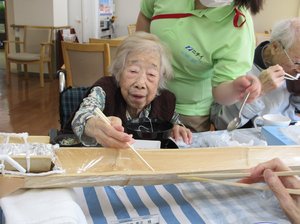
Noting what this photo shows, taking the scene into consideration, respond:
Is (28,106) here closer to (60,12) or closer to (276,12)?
(60,12)

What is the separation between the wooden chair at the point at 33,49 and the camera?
536cm

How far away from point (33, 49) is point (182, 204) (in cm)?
564

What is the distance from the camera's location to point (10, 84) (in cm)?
523

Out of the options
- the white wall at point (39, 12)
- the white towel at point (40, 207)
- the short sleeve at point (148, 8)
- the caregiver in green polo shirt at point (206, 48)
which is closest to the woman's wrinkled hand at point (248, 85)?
the caregiver in green polo shirt at point (206, 48)

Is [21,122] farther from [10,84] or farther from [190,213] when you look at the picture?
[190,213]

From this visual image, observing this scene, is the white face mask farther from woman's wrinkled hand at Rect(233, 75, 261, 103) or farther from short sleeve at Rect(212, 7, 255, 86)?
woman's wrinkled hand at Rect(233, 75, 261, 103)

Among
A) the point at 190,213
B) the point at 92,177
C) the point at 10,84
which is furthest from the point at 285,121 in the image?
the point at 10,84

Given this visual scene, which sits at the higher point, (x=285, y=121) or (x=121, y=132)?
(x=121, y=132)

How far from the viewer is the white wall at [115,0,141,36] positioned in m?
7.00

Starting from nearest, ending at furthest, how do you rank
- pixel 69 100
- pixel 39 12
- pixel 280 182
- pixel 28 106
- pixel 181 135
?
1. pixel 280 182
2. pixel 181 135
3. pixel 69 100
4. pixel 28 106
5. pixel 39 12

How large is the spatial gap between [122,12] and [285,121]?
6.20 metres

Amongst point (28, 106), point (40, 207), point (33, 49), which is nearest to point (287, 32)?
point (40, 207)

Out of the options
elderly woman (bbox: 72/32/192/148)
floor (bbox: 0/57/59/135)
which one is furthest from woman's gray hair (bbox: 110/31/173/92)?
floor (bbox: 0/57/59/135)

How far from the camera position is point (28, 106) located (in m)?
4.15
